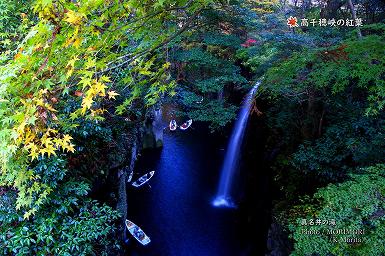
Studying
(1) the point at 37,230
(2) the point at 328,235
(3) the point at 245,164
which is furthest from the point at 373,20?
(1) the point at 37,230

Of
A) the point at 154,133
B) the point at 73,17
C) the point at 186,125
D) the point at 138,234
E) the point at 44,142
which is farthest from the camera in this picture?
the point at 186,125

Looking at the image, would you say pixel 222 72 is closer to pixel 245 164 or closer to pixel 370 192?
pixel 245 164

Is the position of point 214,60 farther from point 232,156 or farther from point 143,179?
point 143,179

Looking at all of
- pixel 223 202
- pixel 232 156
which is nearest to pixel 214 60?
pixel 232 156

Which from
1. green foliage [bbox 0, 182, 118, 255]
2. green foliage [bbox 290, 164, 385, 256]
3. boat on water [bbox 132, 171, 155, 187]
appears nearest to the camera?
green foliage [bbox 290, 164, 385, 256]

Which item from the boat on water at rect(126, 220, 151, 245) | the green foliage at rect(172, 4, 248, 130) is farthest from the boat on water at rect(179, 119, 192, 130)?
the boat on water at rect(126, 220, 151, 245)

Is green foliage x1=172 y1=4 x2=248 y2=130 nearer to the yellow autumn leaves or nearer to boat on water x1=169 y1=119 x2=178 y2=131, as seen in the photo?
the yellow autumn leaves
